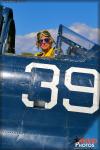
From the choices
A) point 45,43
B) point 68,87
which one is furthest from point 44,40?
point 68,87

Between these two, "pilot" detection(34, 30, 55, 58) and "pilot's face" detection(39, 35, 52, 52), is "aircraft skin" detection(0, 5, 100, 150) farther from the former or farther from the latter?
"pilot's face" detection(39, 35, 52, 52)

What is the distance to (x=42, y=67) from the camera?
680 cm

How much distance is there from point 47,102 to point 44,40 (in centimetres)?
118

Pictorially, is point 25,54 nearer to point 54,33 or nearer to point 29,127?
point 54,33

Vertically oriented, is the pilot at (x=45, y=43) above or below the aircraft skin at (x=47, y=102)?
above

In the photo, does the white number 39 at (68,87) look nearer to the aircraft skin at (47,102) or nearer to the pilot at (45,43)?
the aircraft skin at (47,102)

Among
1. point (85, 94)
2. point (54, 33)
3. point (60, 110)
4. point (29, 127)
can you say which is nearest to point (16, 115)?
point (29, 127)

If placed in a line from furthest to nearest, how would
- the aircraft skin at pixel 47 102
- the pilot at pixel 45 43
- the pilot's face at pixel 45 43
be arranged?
the pilot's face at pixel 45 43 < the pilot at pixel 45 43 < the aircraft skin at pixel 47 102

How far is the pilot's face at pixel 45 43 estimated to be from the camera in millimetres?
7230

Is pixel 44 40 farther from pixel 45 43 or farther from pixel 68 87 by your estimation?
pixel 68 87

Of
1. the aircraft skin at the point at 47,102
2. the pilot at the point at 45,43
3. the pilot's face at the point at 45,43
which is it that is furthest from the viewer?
the pilot's face at the point at 45,43

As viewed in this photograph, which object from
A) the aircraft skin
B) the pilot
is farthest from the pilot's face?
the aircraft skin

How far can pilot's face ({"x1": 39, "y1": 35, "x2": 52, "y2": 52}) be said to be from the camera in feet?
23.7

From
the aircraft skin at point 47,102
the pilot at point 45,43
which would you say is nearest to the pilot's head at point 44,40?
the pilot at point 45,43
